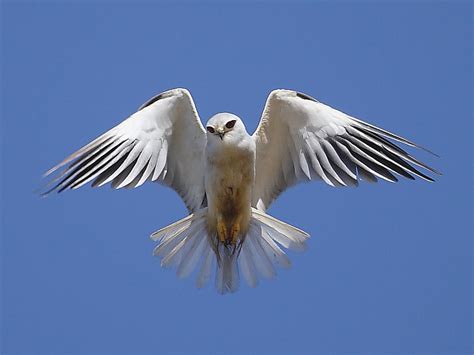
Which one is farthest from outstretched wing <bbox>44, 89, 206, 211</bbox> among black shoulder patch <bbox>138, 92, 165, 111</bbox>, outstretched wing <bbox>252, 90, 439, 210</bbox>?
outstretched wing <bbox>252, 90, 439, 210</bbox>

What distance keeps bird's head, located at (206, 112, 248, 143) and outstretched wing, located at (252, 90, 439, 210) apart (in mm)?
514

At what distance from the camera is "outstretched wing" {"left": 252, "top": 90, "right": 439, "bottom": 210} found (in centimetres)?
977

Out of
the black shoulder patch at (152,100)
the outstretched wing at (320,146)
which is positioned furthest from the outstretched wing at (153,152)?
the outstretched wing at (320,146)

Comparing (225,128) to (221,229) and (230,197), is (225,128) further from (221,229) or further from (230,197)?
(221,229)

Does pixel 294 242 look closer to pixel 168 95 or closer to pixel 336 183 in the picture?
pixel 336 183

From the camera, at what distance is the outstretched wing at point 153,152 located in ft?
31.6

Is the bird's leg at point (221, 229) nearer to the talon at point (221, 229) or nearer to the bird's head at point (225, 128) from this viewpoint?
the talon at point (221, 229)

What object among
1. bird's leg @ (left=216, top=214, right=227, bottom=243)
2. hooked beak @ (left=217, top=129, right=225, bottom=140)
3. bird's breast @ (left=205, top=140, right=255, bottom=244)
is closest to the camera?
hooked beak @ (left=217, top=129, right=225, bottom=140)

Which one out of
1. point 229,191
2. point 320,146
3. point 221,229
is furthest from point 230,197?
point 320,146

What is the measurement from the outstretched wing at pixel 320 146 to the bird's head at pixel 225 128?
51cm

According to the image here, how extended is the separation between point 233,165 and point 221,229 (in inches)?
28.4

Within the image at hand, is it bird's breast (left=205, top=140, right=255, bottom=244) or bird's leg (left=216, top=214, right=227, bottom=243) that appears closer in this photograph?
bird's breast (left=205, top=140, right=255, bottom=244)

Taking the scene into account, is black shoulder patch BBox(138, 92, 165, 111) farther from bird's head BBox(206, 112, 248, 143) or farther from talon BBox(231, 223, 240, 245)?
talon BBox(231, 223, 240, 245)

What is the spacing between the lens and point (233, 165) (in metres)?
9.71
